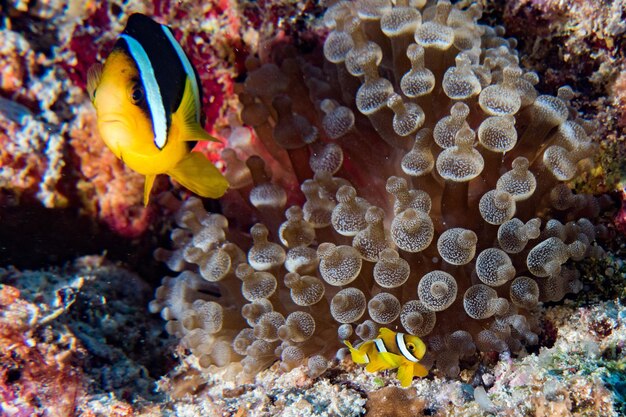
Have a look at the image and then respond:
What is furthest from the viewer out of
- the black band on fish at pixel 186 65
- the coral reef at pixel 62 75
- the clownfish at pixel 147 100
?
the coral reef at pixel 62 75

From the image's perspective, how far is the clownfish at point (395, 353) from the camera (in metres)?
1.74

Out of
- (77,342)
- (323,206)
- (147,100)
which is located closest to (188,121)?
(147,100)

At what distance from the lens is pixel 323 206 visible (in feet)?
7.13

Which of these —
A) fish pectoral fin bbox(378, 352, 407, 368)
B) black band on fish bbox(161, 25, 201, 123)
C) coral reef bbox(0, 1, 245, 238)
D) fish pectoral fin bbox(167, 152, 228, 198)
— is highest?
coral reef bbox(0, 1, 245, 238)

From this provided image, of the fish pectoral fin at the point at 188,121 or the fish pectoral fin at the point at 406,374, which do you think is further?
the fish pectoral fin at the point at 188,121

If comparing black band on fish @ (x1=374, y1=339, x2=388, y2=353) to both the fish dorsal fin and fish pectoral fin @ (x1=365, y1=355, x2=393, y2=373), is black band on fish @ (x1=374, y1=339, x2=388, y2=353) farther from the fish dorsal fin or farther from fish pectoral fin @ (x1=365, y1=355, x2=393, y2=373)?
the fish dorsal fin

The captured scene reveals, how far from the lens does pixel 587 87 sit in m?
2.38

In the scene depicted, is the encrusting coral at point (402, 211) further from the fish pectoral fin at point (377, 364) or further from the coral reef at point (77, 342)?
the coral reef at point (77, 342)

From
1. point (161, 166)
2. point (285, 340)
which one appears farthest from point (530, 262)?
point (161, 166)

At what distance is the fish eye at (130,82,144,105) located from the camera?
1.71m

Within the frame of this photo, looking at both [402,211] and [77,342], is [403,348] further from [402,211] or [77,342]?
[77,342]

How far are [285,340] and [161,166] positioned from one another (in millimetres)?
855

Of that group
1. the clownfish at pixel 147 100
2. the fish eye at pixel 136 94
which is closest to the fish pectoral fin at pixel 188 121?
the clownfish at pixel 147 100

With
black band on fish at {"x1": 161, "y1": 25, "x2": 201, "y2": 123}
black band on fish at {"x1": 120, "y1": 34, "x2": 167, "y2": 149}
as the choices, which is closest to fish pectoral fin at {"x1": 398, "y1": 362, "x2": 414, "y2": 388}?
black band on fish at {"x1": 120, "y1": 34, "x2": 167, "y2": 149}
